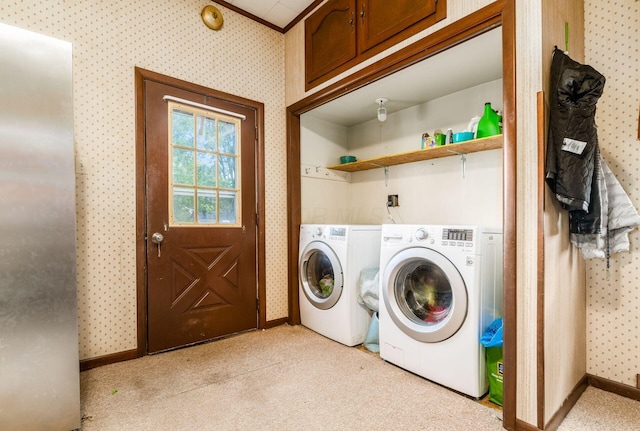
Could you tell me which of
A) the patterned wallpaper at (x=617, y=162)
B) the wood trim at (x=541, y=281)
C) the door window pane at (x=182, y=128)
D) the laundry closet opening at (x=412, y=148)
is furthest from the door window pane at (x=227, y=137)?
the patterned wallpaper at (x=617, y=162)

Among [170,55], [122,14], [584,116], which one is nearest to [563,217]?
[584,116]

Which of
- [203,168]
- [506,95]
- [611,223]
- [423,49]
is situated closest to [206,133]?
[203,168]

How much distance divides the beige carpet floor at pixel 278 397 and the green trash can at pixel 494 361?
9 cm

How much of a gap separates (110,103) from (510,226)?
2470 millimetres

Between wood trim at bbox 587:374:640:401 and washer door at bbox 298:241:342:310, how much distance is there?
1.58m

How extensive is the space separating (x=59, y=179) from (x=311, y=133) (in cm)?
222

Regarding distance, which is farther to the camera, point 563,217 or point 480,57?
point 480,57

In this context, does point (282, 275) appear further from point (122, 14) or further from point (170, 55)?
point (122, 14)

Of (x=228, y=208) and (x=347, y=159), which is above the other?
(x=347, y=159)

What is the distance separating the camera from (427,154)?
262cm

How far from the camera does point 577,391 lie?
5.68ft

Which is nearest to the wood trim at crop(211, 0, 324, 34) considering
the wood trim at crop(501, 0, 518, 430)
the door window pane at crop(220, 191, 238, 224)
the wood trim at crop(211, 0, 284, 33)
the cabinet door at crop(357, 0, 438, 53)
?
the wood trim at crop(211, 0, 284, 33)

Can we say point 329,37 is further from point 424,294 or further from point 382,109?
point 424,294

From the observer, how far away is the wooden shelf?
2.26 meters
